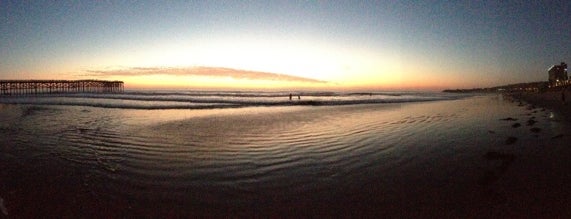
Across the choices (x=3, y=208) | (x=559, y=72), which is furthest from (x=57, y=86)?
(x=559, y=72)

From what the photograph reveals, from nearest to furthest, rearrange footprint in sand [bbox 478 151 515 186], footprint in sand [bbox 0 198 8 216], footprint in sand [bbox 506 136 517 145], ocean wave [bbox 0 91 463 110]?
footprint in sand [bbox 0 198 8 216]
footprint in sand [bbox 478 151 515 186]
footprint in sand [bbox 506 136 517 145]
ocean wave [bbox 0 91 463 110]

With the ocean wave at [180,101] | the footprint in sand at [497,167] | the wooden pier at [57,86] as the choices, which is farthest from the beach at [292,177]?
the wooden pier at [57,86]

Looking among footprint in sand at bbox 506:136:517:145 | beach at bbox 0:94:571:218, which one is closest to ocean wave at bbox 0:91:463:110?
beach at bbox 0:94:571:218

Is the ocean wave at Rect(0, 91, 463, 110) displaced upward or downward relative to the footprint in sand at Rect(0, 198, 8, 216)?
upward

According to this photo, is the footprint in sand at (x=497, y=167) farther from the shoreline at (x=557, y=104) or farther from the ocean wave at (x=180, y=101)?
the ocean wave at (x=180, y=101)

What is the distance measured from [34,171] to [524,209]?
10350 mm

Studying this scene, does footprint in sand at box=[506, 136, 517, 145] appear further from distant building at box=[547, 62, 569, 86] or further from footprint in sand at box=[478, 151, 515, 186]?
distant building at box=[547, 62, 569, 86]

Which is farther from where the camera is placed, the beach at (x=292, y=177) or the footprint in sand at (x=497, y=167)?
the footprint in sand at (x=497, y=167)

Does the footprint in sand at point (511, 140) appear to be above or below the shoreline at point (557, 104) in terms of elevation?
below

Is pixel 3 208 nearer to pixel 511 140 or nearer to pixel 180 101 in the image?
pixel 511 140

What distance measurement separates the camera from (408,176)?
23.0ft

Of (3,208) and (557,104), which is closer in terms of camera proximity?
(3,208)

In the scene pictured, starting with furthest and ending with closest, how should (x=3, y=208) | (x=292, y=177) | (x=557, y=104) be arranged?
(x=557, y=104) < (x=292, y=177) < (x=3, y=208)

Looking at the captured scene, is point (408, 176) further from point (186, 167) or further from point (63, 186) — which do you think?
point (63, 186)
